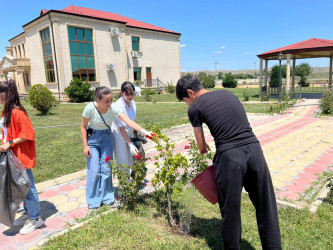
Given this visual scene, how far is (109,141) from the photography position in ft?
11.1

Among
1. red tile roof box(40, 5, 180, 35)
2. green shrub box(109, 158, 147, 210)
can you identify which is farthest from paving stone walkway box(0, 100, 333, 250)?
red tile roof box(40, 5, 180, 35)

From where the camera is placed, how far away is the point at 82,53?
22.4m

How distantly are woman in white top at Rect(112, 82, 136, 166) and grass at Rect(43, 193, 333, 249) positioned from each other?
0.75m

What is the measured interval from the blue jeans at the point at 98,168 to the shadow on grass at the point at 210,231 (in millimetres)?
1254

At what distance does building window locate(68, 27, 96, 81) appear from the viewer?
21.7 meters

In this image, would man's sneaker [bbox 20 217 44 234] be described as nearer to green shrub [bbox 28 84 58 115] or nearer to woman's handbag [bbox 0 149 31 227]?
woman's handbag [bbox 0 149 31 227]

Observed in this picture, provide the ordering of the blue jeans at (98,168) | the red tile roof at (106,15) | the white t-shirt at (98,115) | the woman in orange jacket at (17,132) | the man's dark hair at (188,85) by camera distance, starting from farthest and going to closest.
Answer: the red tile roof at (106,15) < the blue jeans at (98,168) < the white t-shirt at (98,115) < the woman in orange jacket at (17,132) < the man's dark hair at (188,85)

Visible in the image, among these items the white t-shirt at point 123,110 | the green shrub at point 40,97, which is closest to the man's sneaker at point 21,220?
the white t-shirt at point 123,110

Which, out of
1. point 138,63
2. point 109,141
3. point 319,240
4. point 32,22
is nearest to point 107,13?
point 138,63

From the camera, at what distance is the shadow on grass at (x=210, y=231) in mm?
2559

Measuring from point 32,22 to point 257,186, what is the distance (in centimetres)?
2566

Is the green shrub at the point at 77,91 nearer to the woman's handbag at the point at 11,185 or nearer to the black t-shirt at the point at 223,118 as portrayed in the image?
the woman's handbag at the point at 11,185

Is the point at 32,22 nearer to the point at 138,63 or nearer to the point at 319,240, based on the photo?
the point at 138,63

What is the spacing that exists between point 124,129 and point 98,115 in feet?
1.36
